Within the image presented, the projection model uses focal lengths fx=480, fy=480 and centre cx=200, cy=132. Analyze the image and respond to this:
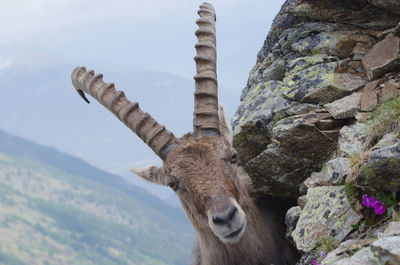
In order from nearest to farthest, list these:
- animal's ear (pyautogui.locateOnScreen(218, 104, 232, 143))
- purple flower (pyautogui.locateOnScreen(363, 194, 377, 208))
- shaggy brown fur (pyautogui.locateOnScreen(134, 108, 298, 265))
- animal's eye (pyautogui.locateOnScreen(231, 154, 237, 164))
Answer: purple flower (pyautogui.locateOnScreen(363, 194, 377, 208)), shaggy brown fur (pyautogui.locateOnScreen(134, 108, 298, 265)), animal's eye (pyautogui.locateOnScreen(231, 154, 237, 164)), animal's ear (pyautogui.locateOnScreen(218, 104, 232, 143))

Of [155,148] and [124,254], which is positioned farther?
[124,254]

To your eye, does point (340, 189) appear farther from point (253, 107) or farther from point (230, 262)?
point (253, 107)

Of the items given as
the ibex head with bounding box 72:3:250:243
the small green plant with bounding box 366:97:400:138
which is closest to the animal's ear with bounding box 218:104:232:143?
the ibex head with bounding box 72:3:250:243

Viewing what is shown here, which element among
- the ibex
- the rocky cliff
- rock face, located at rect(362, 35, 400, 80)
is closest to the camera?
the rocky cliff

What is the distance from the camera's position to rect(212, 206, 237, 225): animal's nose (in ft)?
22.5

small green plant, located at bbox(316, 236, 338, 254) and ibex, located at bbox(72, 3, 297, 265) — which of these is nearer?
small green plant, located at bbox(316, 236, 338, 254)

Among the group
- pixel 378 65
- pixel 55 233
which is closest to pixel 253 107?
pixel 378 65

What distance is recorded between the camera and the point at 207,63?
8.96m

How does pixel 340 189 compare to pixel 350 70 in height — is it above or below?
below

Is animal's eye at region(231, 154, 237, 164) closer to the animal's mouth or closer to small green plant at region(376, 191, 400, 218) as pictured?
the animal's mouth

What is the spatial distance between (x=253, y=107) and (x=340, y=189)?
355cm

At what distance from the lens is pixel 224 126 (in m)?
9.16

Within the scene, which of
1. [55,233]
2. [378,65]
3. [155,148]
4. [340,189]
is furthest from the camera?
[55,233]

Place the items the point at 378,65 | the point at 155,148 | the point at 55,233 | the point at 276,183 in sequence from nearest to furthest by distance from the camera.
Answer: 1. the point at 378,65
2. the point at 155,148
3. the point at 276,183
4. the point at 55,233
